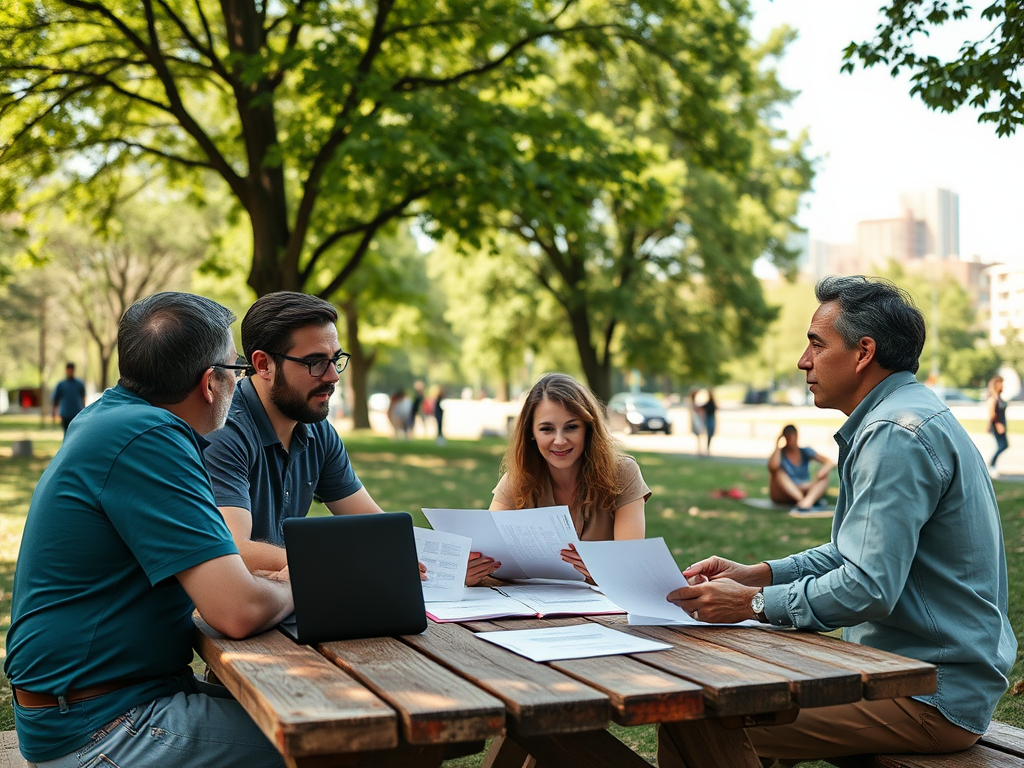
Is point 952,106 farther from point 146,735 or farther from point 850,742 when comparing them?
point 146,735

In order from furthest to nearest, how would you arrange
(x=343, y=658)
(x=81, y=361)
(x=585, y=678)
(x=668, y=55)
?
(x=81, y=361) < (x=668, y=55) < (x=343, y=658) < (x=585, y=678)

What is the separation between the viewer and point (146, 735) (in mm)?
2479

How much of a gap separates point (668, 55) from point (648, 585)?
1454 centimetres

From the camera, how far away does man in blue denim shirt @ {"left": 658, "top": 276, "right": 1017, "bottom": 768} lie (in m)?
2.66

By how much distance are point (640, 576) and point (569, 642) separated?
299mm

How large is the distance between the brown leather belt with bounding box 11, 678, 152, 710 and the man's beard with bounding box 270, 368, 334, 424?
1324 millimetres

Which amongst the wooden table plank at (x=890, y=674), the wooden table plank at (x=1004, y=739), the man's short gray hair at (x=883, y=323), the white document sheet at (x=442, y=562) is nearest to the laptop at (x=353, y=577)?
the white document sheet at (x=442, y=562)

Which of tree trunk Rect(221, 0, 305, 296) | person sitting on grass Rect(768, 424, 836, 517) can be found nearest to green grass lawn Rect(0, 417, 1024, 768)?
person sitting on grass Rect(768, 424, 836, 517)

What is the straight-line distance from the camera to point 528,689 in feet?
6.80

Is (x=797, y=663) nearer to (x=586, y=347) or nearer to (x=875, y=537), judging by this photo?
(x=875, y=537)

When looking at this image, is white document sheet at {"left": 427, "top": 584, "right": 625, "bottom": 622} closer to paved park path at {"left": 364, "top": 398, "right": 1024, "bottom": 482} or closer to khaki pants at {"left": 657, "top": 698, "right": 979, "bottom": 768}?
khaki pants at {"left": 657, "top": 698, "right": 979, "bottom": 768}

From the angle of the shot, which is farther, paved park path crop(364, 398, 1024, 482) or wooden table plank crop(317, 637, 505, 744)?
paved park path crop(364, 398, 1024, 482)

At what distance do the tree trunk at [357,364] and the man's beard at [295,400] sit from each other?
1088 inches

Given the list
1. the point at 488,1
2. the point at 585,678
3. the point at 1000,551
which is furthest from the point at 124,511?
the point at 488,1
